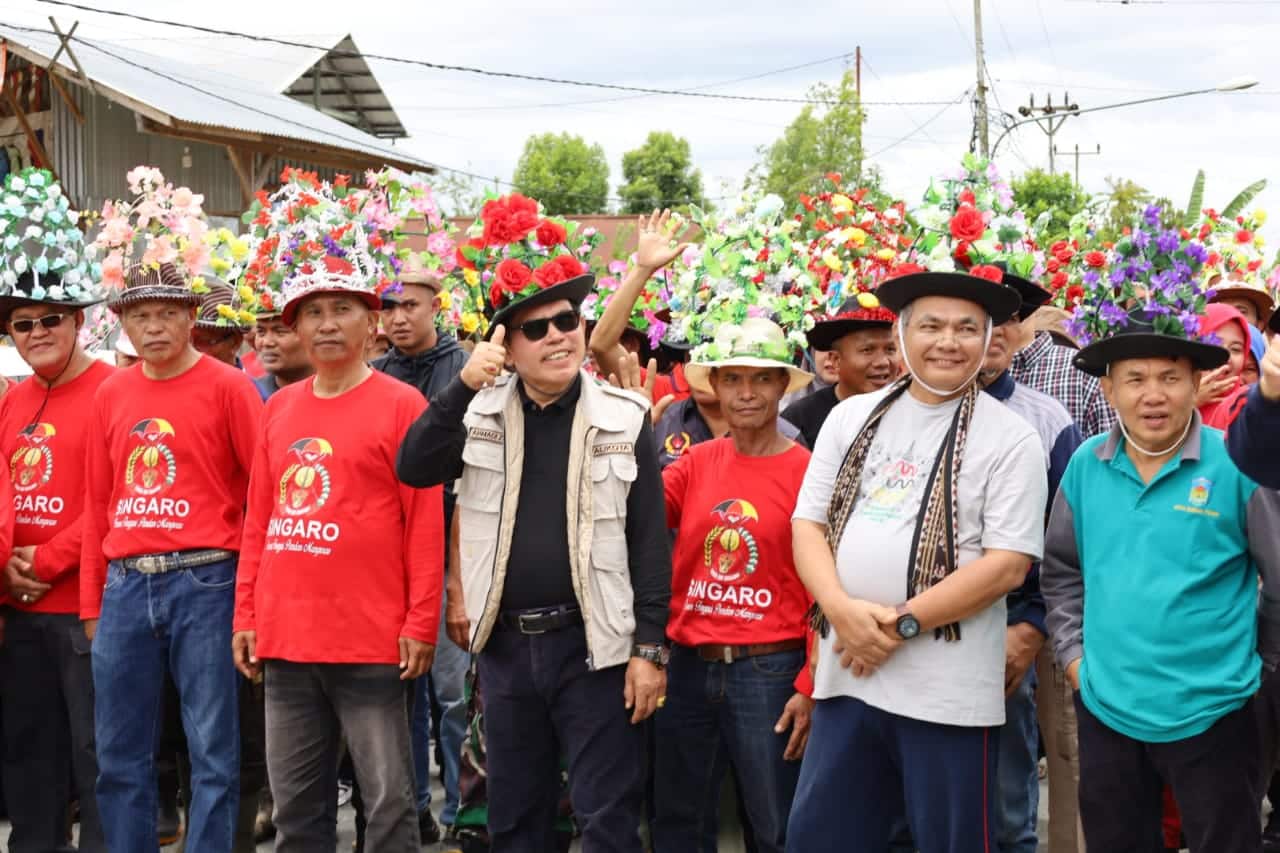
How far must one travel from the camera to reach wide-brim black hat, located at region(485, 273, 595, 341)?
15.0ft

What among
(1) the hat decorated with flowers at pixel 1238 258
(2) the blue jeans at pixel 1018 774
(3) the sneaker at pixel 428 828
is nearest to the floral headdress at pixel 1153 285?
(2) the blue jeans at pixel 1018 774

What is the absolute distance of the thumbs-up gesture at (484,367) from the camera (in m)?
4.40

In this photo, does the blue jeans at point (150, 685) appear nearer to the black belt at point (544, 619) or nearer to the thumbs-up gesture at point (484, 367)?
the black belt at point (544, 619)

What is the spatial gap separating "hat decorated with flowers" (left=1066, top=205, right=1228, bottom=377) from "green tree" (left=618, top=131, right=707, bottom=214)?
64581mm

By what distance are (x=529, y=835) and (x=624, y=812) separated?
344mm

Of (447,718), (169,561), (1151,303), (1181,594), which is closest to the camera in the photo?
(1181,594)

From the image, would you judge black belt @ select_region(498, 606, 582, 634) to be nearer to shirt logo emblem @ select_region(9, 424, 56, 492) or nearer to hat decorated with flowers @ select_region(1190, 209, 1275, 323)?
shirt logo emblem @ select_region(9, 424, 56, 492)

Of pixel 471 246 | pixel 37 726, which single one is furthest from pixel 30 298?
pixel 471 246

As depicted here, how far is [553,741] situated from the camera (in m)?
4.66

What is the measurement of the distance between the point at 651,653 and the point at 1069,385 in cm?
237

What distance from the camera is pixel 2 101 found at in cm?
2339

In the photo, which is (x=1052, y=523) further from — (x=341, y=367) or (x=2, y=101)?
(x=2, y=101)

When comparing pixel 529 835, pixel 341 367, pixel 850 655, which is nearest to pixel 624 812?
pixel 529 835

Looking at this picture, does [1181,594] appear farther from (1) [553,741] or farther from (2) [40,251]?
(2) [40,251]
